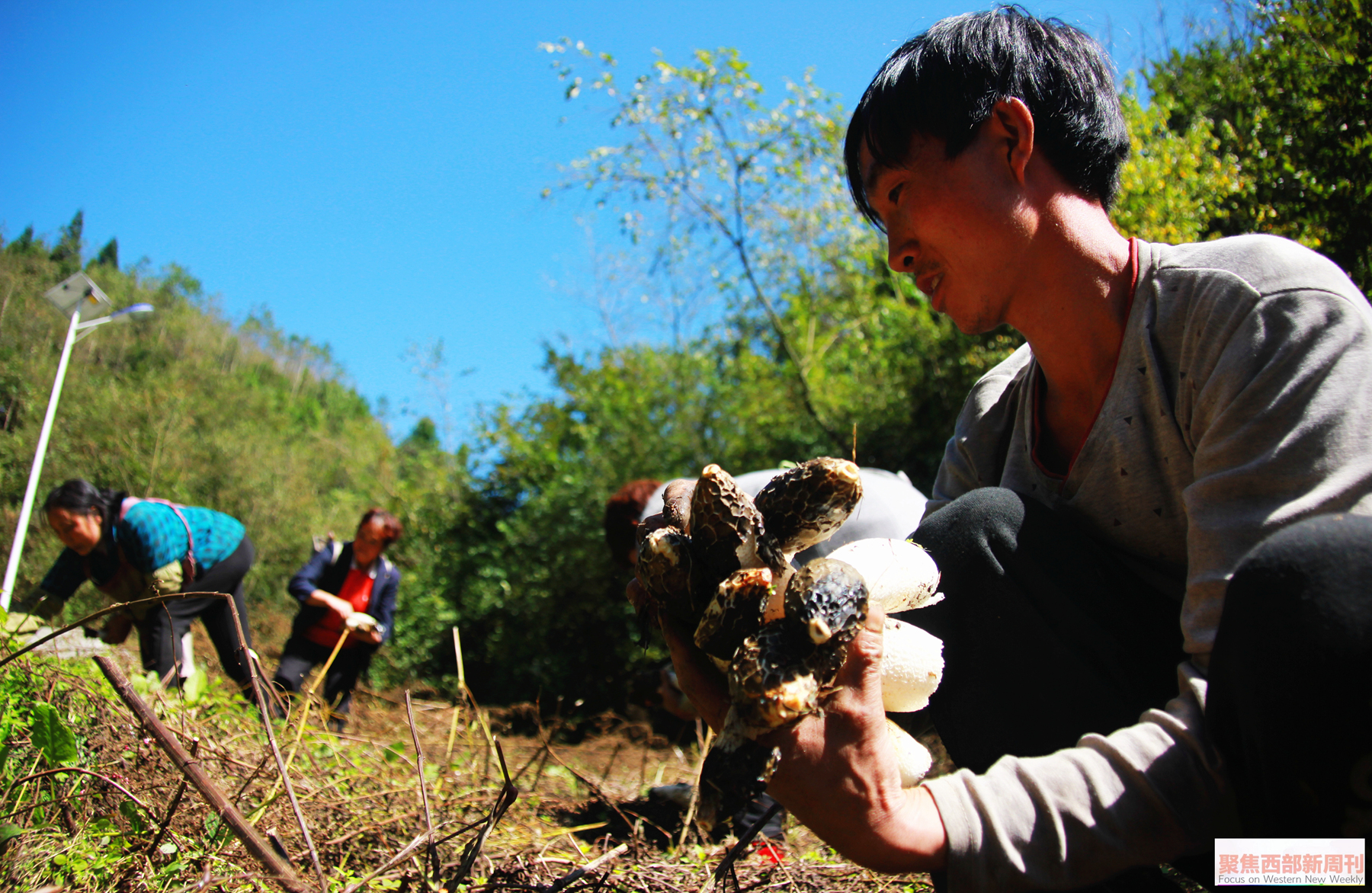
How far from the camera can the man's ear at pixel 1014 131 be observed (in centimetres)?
142

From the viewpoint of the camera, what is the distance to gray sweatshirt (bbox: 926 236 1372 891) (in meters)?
0.97

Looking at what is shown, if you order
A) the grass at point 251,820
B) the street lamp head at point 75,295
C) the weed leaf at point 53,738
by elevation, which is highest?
the street lamp head at point 75,295

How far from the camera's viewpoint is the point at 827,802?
1.00 metres

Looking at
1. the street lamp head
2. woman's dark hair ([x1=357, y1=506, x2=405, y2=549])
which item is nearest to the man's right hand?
woman's dark hair ([x1=357, y1=506, x2=405, y2=549])

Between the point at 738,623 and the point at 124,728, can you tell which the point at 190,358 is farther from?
the point at 738,623

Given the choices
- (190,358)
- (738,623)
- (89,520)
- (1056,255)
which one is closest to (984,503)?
(1056,255)

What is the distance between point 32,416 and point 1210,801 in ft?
62.7

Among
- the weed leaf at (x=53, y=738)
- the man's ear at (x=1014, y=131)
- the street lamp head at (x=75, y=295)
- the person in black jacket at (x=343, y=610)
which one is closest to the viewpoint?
the man's ear at (x=1014, y=131)

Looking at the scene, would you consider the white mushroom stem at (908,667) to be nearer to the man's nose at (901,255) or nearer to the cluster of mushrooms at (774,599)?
the cluster of mushrooms at (774,599)

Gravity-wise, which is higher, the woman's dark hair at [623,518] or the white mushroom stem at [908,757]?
the woman's dark hair at [623,518]

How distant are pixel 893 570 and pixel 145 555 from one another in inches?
191

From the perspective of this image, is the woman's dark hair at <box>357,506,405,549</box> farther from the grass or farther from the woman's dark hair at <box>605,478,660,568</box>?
the grass

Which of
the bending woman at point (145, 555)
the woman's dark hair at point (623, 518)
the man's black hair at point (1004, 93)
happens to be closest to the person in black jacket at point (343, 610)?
the bending woman at point (145, 555)

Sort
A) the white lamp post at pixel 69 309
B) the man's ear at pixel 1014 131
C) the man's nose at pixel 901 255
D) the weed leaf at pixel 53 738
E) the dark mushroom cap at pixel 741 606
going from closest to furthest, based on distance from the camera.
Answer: the dark mushroom cap at pixel 741 606
the man's ear at pixel 1014 131
the man's nose at pixel 901 255
the weed leaf at pixel 53 738
the white lamp post at pixel 69 309
